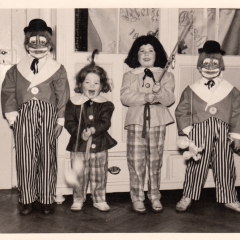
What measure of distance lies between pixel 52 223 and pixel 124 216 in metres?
0.34

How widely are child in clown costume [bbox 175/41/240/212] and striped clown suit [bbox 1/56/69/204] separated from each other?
2.07 feet

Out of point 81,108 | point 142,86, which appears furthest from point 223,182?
point 81,108

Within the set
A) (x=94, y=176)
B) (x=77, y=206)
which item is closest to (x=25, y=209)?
(x=77, y=206)

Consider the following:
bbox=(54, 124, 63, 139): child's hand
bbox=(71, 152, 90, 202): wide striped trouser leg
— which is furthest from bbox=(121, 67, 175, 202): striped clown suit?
bbox=(54, 124, 63, 139): child's hand

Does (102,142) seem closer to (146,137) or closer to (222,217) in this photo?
(146,137)

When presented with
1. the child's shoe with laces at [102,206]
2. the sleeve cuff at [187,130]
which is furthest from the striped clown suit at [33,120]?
the sleeve cuff at [187,130]

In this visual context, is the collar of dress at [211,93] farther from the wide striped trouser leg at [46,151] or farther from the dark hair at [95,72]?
the wide striped trouser leg at [46,151]

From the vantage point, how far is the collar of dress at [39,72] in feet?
6.93

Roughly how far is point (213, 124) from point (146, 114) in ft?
1.06

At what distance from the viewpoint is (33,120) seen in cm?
210

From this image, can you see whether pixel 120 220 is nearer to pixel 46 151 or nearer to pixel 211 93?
pixel 46 151

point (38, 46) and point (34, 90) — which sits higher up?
point (38, 46)

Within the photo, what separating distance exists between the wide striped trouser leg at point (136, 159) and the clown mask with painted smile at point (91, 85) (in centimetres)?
24

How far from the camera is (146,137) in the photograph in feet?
7.25
